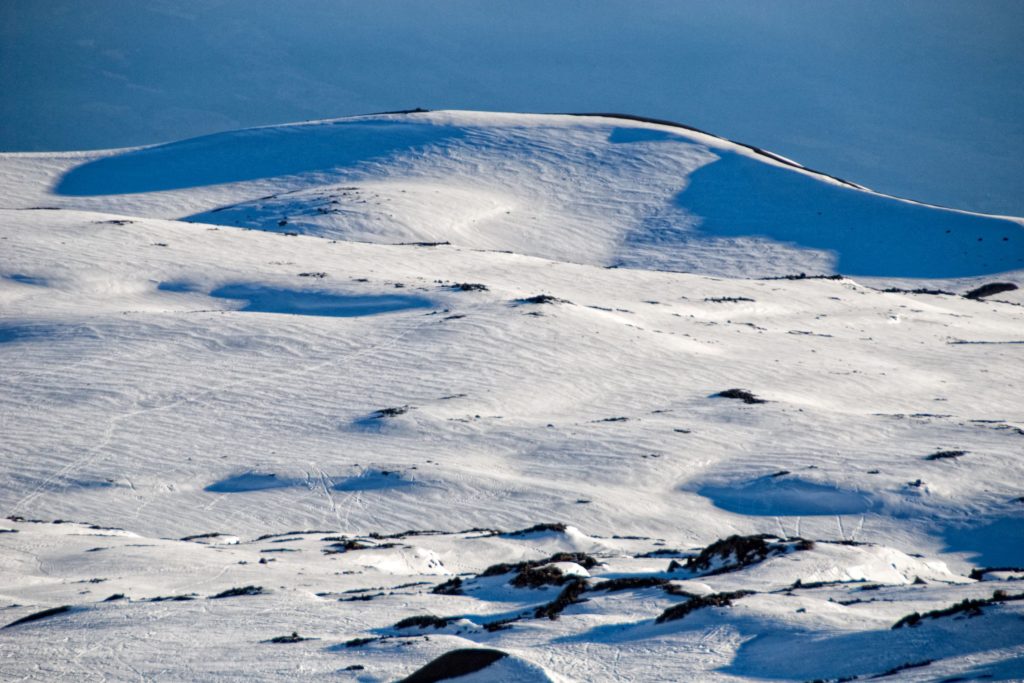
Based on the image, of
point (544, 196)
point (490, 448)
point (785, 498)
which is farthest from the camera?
point (544, 196)

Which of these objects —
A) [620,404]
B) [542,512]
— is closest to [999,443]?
[620,404]

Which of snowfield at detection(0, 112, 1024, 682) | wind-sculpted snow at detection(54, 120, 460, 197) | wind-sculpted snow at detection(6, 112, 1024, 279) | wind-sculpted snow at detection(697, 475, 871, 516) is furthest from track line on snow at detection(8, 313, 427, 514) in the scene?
wind-sculpted snow at detection(54, 120, 460, 197)

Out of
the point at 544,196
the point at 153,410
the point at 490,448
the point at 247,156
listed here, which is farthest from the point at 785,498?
the point at 247,156

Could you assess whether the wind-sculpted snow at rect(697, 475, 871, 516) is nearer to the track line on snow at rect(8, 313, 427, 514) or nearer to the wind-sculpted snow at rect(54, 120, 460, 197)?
the track line on snow at rect(8, 313, 427, 514)

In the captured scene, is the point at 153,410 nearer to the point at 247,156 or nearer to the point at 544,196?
the point at 544,196

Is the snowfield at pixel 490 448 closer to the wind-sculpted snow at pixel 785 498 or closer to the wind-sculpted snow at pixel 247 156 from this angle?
the wind-sculpted snow at pixel 785 498

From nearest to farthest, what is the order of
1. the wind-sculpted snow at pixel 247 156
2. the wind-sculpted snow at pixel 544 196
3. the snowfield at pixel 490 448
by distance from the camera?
the snowfield at pixel 490 448 → the wind-sculpted snow at pixel 544 196 → the wind-sculpted snow at pixel 247 156

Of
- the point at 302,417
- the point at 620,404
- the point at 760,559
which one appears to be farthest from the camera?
the point at 620,404

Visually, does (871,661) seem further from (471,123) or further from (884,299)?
(471,123)

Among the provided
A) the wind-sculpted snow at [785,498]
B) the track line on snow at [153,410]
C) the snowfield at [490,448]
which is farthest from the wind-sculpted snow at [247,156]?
the wind-sculpted snow at [785,498]
